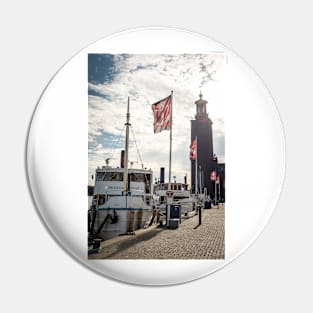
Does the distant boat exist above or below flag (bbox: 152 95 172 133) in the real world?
below

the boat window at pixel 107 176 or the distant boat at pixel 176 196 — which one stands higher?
the boat window at pixel 107 176

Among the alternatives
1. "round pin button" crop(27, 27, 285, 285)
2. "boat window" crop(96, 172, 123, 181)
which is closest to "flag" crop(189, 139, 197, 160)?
"round pin button" crop(27, 27, 285, 285)

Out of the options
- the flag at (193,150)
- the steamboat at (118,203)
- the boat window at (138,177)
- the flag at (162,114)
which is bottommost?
the steamboat at (118,203)

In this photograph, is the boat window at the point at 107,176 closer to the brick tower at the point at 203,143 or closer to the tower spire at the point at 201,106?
the brick tower at the point at 203,143

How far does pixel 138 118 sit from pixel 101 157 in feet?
0.98

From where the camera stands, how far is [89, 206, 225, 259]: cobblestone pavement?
89.0 inches

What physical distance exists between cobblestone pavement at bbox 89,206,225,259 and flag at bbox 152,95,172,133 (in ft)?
1.74

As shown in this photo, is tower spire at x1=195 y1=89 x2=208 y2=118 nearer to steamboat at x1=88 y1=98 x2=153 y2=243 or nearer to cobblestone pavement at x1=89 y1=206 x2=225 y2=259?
steamboat at x1=88 y1=98 x2=153 y2=243

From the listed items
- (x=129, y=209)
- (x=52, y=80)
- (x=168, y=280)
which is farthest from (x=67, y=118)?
(x=168, y=280)

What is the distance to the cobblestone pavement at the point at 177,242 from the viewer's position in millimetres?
2260

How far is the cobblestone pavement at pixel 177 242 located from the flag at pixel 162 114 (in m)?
0.53

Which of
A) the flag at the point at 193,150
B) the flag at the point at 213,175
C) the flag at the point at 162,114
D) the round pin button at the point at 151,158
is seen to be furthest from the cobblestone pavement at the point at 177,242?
the flag at the point at 162,114

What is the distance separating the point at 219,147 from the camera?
2305 mm

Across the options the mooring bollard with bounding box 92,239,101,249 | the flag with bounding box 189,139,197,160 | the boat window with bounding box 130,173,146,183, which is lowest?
the mooring bollard with bounding box 92,239,101,249
